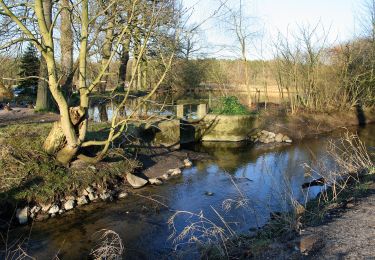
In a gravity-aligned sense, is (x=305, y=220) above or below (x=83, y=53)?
below

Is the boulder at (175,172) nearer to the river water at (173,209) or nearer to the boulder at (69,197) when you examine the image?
the river water at (173,209)

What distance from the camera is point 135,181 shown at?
1170cm

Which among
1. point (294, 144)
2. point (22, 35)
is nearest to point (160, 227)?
point (22, 35)

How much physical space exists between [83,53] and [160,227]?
4.89 meters

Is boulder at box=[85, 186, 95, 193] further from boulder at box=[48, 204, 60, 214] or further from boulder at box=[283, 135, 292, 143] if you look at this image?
boulder at box=[283, 135, 292, 143]

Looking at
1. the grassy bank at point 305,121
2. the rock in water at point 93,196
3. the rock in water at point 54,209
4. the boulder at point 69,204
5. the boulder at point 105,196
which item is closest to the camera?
the rock in water at point 54,209

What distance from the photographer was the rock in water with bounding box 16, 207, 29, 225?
8.95 meters

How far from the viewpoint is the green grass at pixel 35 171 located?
9477mm

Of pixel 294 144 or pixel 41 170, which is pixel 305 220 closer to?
pixel 41 170

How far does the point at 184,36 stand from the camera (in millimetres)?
9883

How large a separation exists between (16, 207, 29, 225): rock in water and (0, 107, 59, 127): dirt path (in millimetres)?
4427

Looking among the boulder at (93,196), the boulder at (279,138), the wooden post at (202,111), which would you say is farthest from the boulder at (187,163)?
the boulder at (279,138)

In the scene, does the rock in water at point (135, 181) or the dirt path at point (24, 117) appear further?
the dirt path at point (24, 117)

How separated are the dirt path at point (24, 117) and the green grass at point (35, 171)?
6.44 feet
